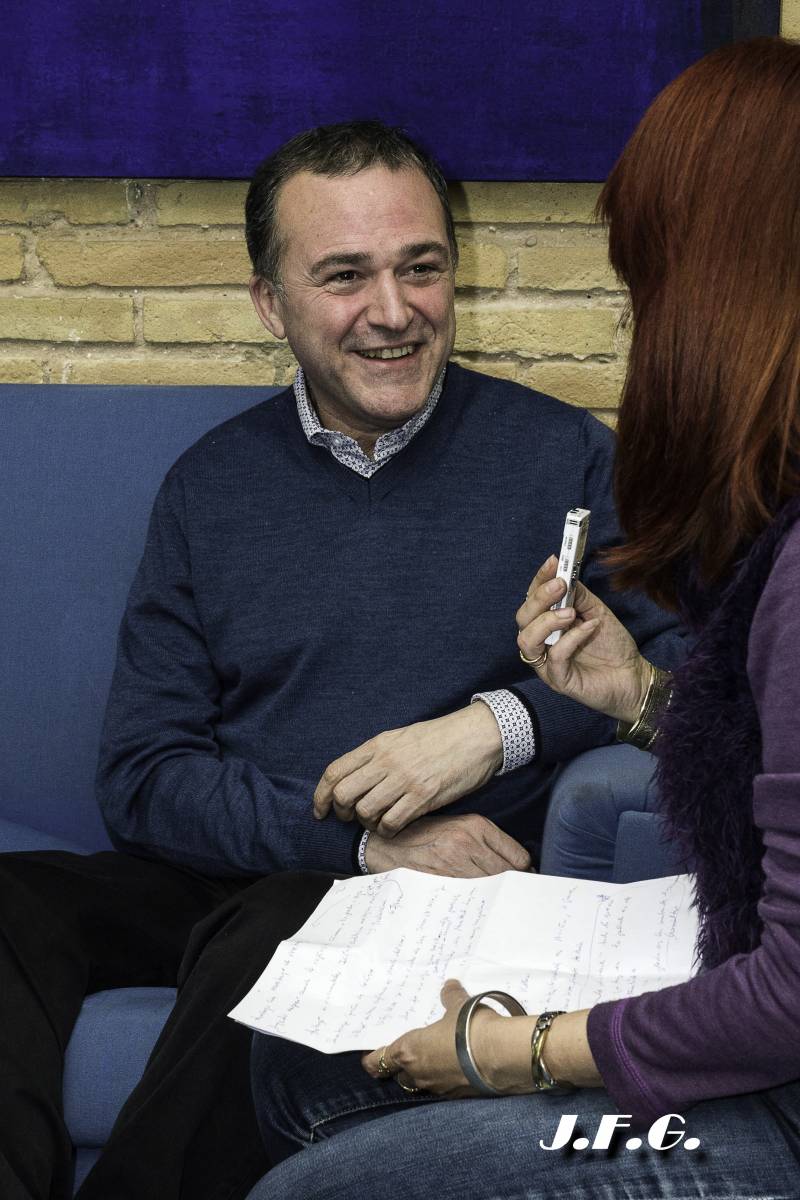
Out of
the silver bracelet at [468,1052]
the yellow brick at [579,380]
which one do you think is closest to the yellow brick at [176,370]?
the yellow brick at [579,380]

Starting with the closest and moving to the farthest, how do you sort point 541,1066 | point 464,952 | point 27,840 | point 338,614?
point 541,1066 < point 464,952 < point 338,614 < point 27,840

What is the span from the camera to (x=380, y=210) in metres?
1.85

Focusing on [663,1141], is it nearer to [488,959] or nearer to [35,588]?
[488,959]

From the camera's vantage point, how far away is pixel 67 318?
229 cm

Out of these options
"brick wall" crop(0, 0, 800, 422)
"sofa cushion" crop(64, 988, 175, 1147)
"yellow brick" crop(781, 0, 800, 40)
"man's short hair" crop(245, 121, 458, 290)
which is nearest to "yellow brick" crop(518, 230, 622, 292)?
"brick wall" crop(0, 0, 800, 422)

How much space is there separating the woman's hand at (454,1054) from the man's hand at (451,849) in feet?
1.76

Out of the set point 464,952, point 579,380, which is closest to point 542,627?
point 464,952

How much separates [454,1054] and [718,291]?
58cm

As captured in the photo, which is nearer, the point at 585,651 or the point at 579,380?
the point at 585,651

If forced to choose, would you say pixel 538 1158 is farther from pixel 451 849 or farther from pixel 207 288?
pixel 207 288

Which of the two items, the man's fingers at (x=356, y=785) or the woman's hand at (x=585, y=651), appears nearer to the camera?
the woman's hand at (x=585, y=651)

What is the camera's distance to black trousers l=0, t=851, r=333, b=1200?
4.25 ft

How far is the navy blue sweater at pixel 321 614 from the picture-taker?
177cm

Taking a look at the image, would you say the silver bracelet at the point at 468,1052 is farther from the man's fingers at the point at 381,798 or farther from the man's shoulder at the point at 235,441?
the man's shoulder at the point at 235,441
